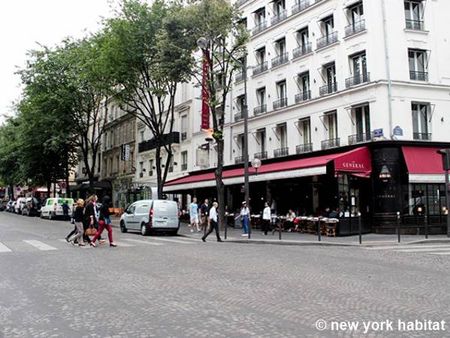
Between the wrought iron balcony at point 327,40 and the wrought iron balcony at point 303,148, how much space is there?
18.0ft

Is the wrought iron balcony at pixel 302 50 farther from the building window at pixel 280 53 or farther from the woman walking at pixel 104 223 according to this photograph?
the woman walking at pixel 104 223

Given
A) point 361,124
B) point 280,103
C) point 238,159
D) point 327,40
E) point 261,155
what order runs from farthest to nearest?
1. point 238,159
2. point 261,155
3. point 280,103
4. point 327,40
5. point 361,124

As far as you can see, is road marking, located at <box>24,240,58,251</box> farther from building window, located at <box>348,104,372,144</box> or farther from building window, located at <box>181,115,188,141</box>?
building window, located at <box>181,115,188,141</box>

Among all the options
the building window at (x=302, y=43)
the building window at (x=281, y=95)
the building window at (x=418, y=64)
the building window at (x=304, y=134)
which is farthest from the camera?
the building window at (x=281, y=95)

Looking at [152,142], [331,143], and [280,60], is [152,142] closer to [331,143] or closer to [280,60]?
[280,60]

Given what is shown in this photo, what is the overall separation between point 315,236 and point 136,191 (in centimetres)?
2274

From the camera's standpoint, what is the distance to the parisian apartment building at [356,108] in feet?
73.8

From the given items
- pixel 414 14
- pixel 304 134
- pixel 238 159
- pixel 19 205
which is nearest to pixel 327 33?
pixel 414 14

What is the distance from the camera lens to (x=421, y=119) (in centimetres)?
2359

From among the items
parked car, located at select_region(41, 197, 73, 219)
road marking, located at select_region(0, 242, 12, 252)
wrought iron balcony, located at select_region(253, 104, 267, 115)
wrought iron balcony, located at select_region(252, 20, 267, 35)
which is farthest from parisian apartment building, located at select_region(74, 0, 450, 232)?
parked car, located at select_region(41, 197, 73, 219)

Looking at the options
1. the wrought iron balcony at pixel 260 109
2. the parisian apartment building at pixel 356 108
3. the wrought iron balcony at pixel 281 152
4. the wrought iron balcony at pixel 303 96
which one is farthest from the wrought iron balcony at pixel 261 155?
the wrought iron balcony at pixel 303 96

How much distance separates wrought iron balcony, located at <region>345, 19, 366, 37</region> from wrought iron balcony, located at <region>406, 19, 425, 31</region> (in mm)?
2217

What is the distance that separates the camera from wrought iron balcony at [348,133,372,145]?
23.1 m

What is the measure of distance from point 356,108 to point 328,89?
226 cm
